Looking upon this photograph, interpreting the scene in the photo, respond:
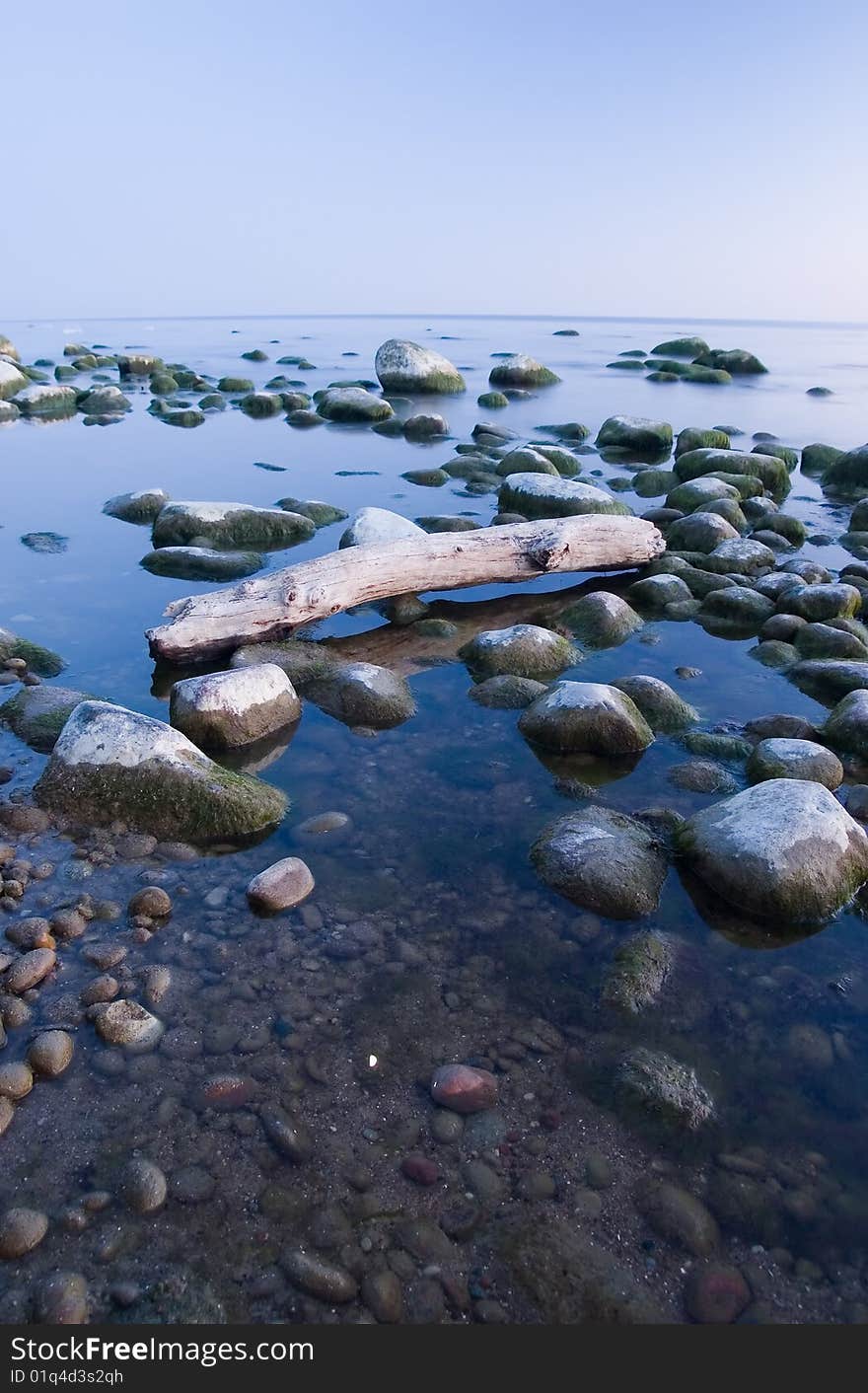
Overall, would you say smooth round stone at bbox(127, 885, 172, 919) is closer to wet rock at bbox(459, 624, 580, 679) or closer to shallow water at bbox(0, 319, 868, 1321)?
shallow water at bbox(0, 319, 868, 1321)

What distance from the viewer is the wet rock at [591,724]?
557 cm

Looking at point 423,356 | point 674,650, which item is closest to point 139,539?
point 674,650

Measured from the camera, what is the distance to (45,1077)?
10.3 feet

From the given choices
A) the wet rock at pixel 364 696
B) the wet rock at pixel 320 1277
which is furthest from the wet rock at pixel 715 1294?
the wet rock at pixel 364 696

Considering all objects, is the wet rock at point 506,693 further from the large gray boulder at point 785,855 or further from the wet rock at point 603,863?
the large gray boulder at point 785,855

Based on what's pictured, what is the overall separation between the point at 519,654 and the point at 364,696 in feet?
4.92

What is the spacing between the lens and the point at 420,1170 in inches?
113

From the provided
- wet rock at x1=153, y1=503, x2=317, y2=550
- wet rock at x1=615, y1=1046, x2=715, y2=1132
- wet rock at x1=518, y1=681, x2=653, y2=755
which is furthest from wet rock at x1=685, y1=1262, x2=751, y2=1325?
wet rock at x1=153, y1=503, x2=317, y2=550

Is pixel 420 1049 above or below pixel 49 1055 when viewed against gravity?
below

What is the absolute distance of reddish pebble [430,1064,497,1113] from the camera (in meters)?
3.12

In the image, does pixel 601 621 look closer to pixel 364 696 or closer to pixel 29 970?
pixel 364 696

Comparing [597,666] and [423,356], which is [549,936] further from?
[423,356]

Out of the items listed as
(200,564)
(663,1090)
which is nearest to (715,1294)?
(663,1090)

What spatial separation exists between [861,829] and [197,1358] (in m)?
3.77
